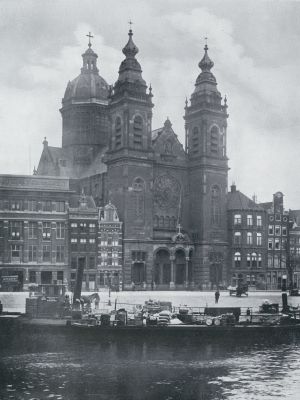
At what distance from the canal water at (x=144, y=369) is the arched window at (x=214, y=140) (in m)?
56.0

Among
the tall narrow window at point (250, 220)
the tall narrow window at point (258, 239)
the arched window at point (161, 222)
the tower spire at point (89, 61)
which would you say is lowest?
the tall narrow window at point (258, 239)

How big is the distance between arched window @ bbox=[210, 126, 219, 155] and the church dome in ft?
66.0

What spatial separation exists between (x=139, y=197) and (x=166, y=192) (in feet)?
19.1

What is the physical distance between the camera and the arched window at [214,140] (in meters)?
90.8

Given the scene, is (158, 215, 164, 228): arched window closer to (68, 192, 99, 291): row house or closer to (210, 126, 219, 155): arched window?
(68, 192, 99, 291): row house

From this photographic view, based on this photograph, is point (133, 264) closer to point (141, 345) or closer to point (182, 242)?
point (182, 242)

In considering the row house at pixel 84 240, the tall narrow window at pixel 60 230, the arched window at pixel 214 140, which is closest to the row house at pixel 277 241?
the arched window at pixel 214 140

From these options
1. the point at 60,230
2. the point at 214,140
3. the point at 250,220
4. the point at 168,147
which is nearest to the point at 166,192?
the point at 168,147

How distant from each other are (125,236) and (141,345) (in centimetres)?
4809

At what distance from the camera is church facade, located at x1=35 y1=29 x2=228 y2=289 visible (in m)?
83.6

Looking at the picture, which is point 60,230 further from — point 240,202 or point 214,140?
point 240,202

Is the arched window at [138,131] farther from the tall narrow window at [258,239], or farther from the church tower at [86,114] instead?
the tall narrow window at [258,239]

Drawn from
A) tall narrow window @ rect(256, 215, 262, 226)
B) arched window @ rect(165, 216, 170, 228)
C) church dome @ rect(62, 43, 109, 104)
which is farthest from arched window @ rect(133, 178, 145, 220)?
church dome @ rect(62, 43, 109, 104)

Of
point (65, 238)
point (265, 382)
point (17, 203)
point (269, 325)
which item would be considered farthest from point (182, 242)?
point (265, 382)
